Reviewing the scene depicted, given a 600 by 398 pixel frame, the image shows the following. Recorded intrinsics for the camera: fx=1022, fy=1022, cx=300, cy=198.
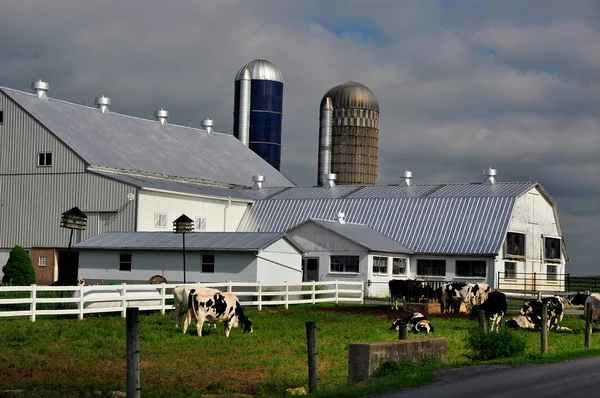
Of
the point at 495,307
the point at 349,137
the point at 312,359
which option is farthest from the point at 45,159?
the point at 312,359

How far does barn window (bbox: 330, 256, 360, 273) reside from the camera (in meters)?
53.7

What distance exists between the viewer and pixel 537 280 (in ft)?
193

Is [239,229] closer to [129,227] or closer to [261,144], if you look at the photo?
[129,227]

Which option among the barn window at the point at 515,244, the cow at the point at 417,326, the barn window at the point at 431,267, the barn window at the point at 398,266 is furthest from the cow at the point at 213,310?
the barn window at the point at 515,244

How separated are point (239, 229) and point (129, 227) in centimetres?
1049

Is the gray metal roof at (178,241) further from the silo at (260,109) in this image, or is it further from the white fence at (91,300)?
the silo at (260,109)

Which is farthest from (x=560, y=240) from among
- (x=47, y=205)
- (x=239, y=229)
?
→ (x=47, y=205)

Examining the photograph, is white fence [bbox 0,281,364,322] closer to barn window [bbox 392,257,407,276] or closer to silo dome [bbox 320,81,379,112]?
barn window [bbox 392,257,407,276]

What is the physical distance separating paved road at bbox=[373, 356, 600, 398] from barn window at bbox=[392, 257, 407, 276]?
3453 cm

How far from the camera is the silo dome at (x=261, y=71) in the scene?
9188cm

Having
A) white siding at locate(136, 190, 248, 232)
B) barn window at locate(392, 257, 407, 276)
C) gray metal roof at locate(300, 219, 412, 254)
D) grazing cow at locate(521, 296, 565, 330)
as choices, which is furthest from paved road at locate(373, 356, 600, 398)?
white siding at locate(136, 190, 248, 232)

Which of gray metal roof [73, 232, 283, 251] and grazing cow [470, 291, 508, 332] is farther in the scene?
gray metal roof [73, 232, 283, 251]

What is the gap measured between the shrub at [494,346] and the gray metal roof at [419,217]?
31.2 metres

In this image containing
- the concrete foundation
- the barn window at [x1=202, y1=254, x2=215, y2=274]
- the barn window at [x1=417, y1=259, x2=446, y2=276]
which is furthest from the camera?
the barn window at [x1=417, y1=259, x2=446, y2=276]
